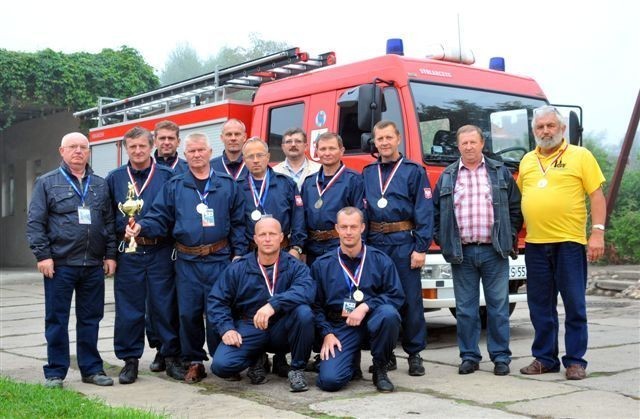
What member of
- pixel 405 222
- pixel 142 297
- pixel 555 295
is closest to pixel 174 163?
pixel 142 297

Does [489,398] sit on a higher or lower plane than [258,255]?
lower

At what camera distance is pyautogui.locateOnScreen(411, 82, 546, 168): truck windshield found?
770 centimetres

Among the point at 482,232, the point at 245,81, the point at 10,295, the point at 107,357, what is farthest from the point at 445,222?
the point at 10,295

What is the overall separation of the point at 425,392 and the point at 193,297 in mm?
1839

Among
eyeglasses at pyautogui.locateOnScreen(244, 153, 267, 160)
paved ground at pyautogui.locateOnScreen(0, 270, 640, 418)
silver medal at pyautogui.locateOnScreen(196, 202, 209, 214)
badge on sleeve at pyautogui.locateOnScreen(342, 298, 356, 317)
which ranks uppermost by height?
eyeglasses at pyautogui.locateOnScreen(244, 153, 267, 160)

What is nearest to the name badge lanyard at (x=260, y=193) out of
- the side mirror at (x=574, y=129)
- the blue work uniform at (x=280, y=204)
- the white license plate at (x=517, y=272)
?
the blue work uniform at (x=280, y=204)

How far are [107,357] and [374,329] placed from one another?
9.71 ft

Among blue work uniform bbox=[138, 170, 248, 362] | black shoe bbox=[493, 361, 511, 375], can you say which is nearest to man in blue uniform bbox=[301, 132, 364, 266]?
blue work uniform bbox=[138, 170, 248, 362]

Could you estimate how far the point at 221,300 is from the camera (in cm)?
603

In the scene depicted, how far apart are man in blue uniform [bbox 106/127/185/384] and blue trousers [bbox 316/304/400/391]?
4.13 feet

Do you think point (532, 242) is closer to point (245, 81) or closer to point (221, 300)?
point (221, 300)

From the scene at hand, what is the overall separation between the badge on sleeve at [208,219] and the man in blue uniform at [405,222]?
47.9 inches

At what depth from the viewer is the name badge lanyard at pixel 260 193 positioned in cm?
646

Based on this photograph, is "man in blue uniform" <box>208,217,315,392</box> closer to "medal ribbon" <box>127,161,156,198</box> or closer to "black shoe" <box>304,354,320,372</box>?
"black shoe" <box>304,354,320,372</box>
